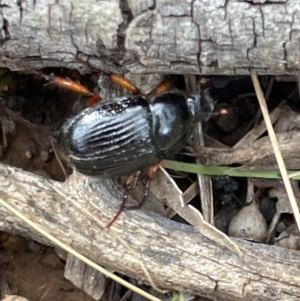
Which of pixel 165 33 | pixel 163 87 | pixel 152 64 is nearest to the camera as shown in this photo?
pixel 165 33

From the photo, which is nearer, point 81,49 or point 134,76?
point 81,49

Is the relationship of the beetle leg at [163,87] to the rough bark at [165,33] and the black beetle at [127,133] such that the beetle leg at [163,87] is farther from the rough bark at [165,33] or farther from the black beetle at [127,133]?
the rough bark at [165,33]

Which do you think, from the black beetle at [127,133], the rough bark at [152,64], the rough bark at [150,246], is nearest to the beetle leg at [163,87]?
the black beetle at [127,133]

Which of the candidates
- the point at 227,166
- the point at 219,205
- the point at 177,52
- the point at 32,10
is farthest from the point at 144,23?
the point at 219,205

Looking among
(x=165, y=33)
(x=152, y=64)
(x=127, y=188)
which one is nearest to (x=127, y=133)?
(x=127, y=188)

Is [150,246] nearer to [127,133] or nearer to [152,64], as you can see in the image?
[127,133]

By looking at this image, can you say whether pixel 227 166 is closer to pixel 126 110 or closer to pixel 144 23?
pixel 126 110

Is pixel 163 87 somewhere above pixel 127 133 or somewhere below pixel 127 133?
above
